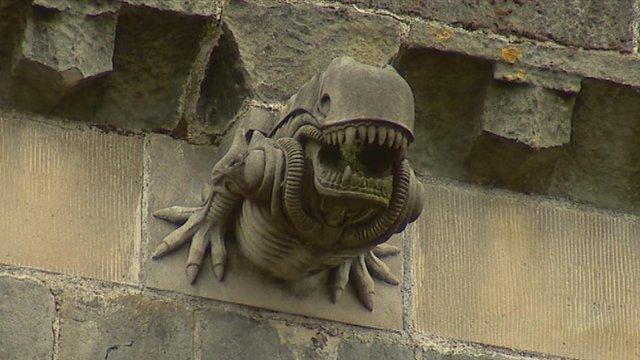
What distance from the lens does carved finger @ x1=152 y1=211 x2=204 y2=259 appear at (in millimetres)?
5137

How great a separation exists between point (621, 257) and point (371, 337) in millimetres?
741

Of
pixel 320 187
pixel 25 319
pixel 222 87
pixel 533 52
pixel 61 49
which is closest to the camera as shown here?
pixel 320 187

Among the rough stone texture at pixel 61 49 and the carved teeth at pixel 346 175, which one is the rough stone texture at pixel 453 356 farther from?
the rough stone texture at pixel 61 49

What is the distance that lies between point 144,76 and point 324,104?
2.00 feet

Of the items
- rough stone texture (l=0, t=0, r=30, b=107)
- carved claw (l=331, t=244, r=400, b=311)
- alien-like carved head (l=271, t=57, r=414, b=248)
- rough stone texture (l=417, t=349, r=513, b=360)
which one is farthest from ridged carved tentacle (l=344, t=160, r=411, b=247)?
rough stone texture (l=0, t=0, r=30, b=107)

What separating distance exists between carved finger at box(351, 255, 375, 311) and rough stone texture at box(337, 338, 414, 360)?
0.30 ft

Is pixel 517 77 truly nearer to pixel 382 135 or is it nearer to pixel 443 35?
pixel 443 35

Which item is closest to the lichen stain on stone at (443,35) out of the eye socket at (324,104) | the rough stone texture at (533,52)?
the rough stone texture at (533,52)

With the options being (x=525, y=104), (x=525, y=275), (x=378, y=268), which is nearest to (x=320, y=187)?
(x=378, y=268)

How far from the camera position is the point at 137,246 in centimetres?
515

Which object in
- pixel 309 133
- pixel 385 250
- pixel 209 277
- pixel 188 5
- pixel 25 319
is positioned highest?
pixel 188 5

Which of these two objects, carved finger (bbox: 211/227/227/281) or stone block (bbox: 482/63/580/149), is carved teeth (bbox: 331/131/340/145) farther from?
stone block (bbox: 482/63/580/149)

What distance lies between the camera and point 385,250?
5352 mm

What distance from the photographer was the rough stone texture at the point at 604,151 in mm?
5469
